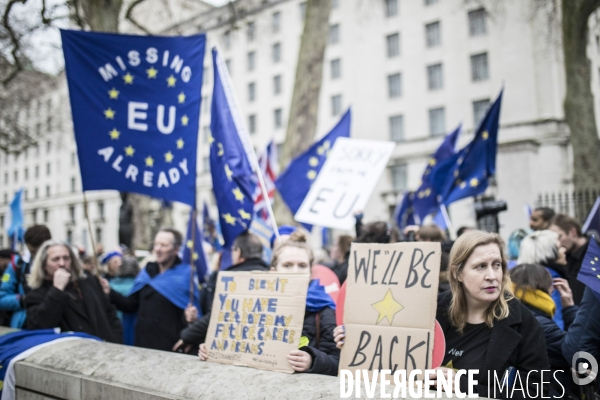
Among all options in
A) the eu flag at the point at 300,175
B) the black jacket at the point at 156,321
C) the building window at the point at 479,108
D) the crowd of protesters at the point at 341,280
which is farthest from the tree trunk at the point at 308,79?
the building window at the point at 479,108

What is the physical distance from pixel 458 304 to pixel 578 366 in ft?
2.35

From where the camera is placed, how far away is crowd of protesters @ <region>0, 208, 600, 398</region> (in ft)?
8.46

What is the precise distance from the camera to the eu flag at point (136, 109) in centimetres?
462

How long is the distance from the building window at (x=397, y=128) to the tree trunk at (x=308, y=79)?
24.3 meters

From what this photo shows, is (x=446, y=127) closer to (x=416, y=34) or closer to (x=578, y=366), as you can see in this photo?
(x=416, y=34)

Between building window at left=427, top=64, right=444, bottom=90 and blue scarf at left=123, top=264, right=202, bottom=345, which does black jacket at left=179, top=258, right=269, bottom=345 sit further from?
building window at left=427, top=64, right=444, bottom=90

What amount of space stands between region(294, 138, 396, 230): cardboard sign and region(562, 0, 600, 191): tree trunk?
6.42 m

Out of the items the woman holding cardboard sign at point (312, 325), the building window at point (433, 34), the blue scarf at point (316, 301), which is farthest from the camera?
the building window at point (433, 34)

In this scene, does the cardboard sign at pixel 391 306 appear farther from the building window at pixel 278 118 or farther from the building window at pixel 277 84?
the building window at pixel 277 84

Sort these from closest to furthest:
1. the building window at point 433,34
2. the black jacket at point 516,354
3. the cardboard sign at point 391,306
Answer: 1. the black jacket at point 516,354
2. the cardboard sign at point 391,306
3. the building window at point 433,34

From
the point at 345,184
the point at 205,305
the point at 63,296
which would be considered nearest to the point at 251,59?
the point at 345,184

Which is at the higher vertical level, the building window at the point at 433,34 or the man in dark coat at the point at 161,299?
the building window at the point at 433,34

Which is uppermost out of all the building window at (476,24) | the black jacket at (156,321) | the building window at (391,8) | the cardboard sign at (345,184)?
the building window at (391,8)

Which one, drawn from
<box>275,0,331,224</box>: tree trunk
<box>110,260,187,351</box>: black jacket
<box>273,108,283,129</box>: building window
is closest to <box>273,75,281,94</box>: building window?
<box>273,108,283,129</box>: building window
